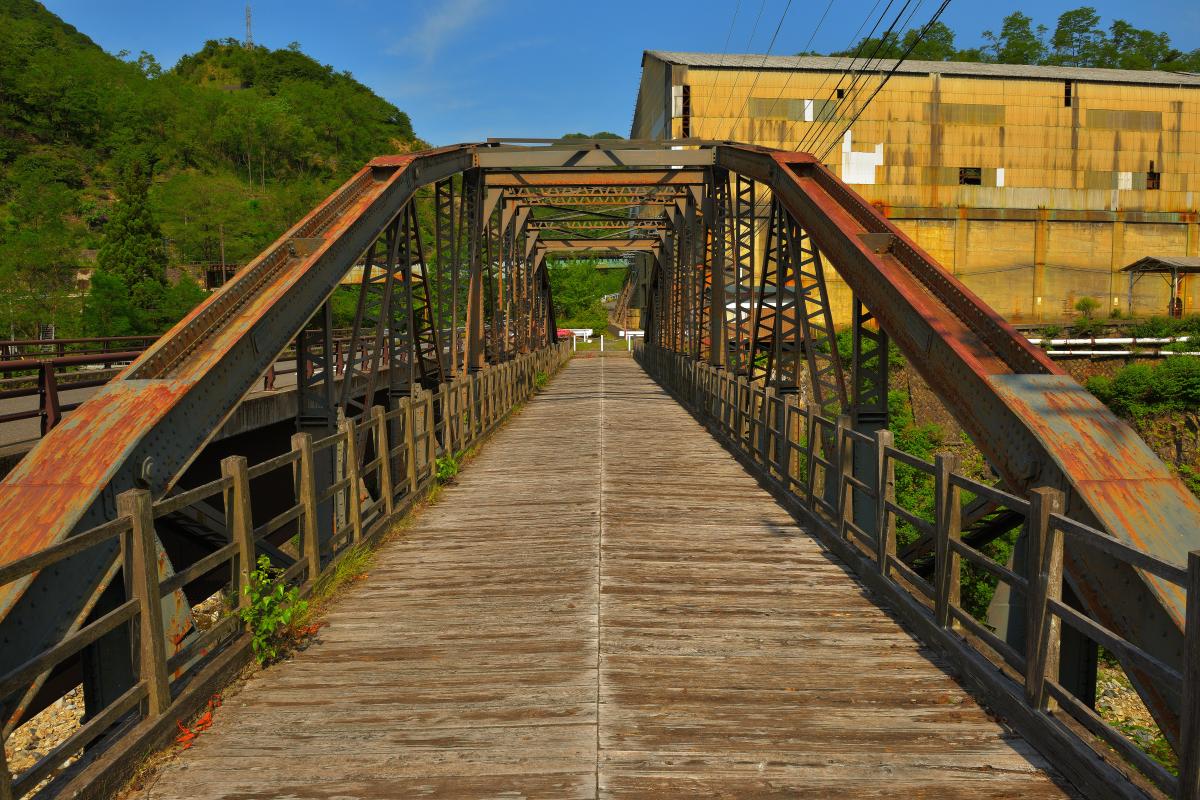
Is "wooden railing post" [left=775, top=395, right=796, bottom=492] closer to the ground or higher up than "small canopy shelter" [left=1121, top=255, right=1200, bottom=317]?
closer to the ground

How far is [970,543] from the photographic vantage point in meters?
6.61

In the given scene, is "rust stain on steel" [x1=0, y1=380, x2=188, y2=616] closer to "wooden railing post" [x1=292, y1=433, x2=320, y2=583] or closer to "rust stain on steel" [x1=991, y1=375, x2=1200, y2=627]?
"wooden railing post" [x1=292, y1=433, x2=320, y2=583]

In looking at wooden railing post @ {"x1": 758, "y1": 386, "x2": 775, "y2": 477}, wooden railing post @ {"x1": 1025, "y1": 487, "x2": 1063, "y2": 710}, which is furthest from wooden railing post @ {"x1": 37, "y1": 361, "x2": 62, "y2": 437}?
wooden railing post @ {"x1": 1025, "y1": 487, "x2": 1063, "y2": 710}

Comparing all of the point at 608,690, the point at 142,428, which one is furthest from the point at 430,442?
the point at 608,690

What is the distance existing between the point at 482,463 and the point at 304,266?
6.24 metres

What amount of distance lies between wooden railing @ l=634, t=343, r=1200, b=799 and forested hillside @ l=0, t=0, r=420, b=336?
42.4 meters

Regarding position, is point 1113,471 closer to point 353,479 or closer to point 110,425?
point 353,479

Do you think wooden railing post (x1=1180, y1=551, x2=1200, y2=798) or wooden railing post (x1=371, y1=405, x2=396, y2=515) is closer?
wooden railing post (x1=1180, y1=551, x2=1200, y2=798)

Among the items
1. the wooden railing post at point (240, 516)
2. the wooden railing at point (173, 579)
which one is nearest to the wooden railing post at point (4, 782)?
the wooden railing at point (173, 579)

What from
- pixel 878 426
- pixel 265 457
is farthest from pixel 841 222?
pixel 265 457

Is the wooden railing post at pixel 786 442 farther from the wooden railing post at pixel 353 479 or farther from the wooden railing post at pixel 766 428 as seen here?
the wooden railing post at pixel 353 479

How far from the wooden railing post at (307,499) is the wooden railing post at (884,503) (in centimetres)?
452

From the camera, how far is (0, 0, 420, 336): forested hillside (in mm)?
47781

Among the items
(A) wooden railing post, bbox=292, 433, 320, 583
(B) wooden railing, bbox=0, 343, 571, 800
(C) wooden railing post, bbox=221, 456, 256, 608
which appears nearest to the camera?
(B) wooden railing, bbox=0, 343, 571, 800
